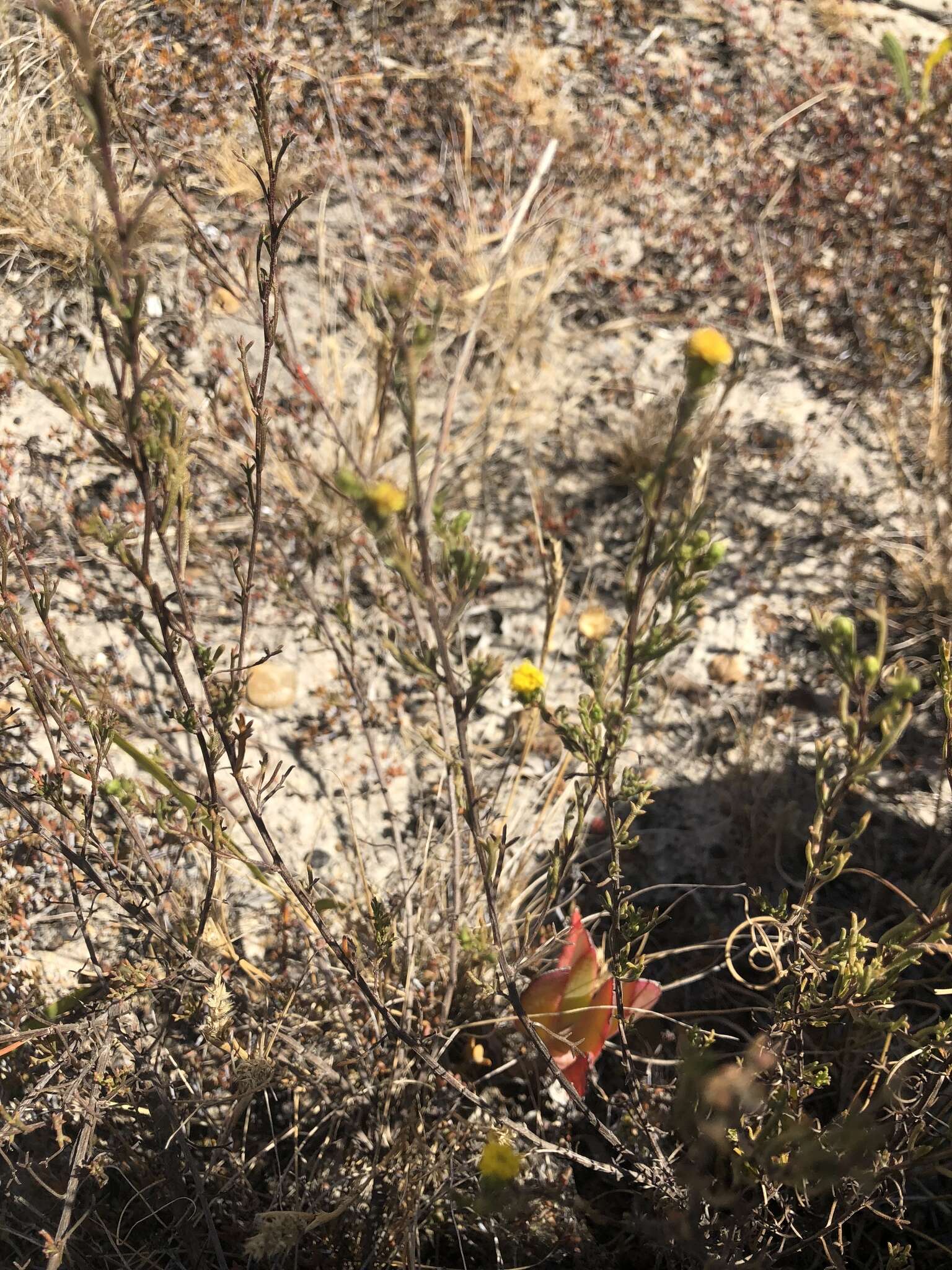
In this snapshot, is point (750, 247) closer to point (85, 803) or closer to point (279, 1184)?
point (85, 803)

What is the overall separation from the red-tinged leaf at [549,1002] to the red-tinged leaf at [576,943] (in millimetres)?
24

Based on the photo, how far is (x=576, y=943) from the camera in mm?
1719

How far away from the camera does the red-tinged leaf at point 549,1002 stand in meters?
1.72

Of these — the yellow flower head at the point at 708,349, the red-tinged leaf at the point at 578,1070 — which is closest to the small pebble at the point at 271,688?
the red-tinged leaf at the point at 578,1070

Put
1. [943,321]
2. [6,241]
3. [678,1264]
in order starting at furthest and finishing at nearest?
[943,321], [6,241], [678,1264]

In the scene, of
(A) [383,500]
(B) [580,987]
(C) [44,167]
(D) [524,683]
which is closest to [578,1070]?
(B) [580,987]

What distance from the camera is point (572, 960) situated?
5.70ft

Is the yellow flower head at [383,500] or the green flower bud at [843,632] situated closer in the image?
the yellow flower head at [383,500]

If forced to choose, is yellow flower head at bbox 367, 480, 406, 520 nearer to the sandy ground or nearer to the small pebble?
the sandy ground

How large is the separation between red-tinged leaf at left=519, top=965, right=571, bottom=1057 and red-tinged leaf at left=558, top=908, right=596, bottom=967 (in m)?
0.02

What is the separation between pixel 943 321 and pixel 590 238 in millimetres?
1296

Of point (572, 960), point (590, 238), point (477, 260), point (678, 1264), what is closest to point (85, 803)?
point (572, 960)

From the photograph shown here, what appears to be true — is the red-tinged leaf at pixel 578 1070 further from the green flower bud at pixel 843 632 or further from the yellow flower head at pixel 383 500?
the yellow flower head at pixel 383 500

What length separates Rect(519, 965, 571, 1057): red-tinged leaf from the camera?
1.72m
